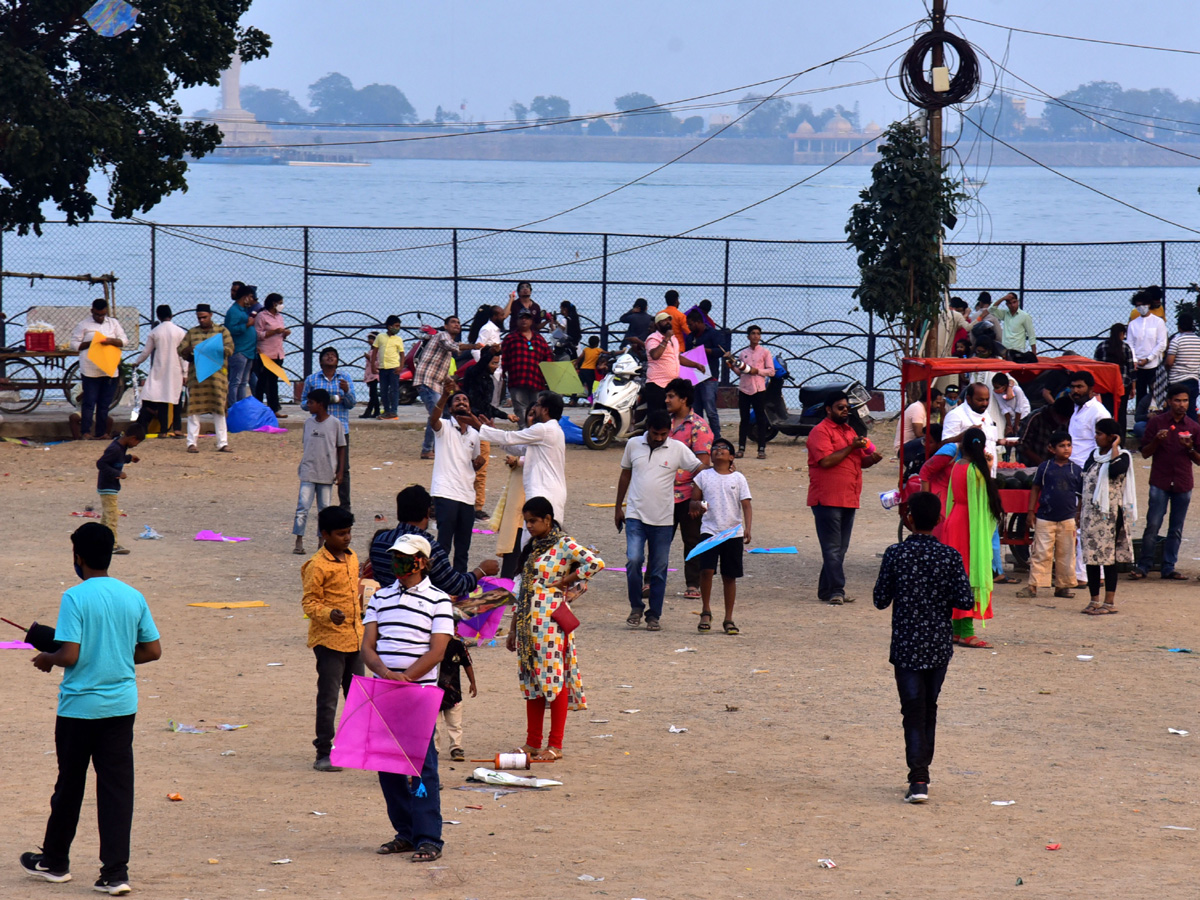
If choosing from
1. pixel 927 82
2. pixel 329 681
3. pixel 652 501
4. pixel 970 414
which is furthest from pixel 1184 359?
pixel 329 681

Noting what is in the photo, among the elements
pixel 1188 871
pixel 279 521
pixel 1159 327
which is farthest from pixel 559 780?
pixel 1159 327

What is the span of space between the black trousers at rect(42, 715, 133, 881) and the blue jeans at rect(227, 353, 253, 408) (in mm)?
14247

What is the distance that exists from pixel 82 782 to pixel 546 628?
257 cm

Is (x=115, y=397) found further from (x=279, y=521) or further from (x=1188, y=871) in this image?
(x=1188, y=871)

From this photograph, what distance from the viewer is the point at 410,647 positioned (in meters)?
6.31

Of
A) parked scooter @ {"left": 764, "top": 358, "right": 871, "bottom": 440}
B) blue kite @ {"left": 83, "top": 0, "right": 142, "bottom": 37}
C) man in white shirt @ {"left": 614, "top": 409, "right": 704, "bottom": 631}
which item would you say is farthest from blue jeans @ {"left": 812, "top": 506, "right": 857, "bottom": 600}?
blue kite @ {"left": 83, "top": 0, "right": 142, "bottom": 37}

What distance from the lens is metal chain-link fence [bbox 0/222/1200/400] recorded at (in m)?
56.6

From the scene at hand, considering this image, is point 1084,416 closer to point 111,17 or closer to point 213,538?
point 213,538

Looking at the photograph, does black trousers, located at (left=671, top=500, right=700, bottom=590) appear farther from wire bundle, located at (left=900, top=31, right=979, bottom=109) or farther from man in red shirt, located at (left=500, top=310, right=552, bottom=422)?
wire bundle, located at (left=900, top=31, right=979, bottom=109)

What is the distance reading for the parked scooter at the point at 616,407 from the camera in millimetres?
19547

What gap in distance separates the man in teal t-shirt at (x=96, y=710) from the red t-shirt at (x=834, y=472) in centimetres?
693

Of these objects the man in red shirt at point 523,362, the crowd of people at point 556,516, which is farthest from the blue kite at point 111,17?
the man in red shirt at point 523,362

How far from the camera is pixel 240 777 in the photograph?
741cm

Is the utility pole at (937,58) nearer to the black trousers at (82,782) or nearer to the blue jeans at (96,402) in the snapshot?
the blue jeans at (96,402)
